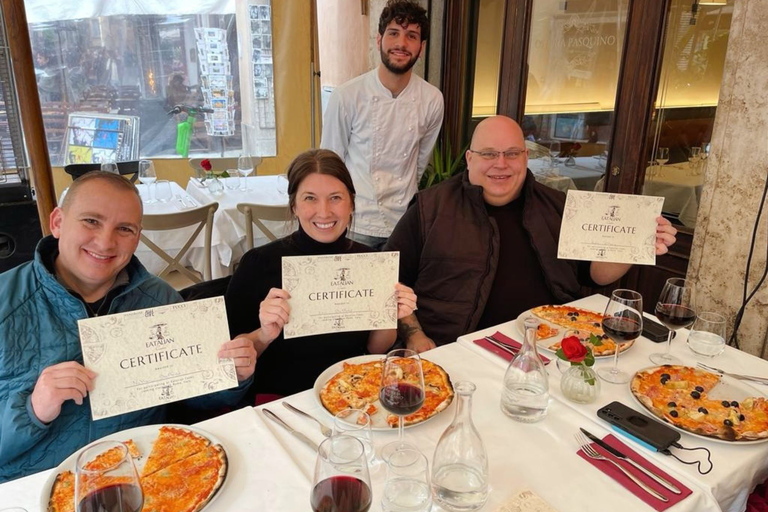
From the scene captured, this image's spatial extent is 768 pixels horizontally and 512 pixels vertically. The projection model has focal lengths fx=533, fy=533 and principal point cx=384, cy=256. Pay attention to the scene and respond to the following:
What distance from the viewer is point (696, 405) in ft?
4.47

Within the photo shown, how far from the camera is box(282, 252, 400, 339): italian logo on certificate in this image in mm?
1462

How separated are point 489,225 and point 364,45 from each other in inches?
117

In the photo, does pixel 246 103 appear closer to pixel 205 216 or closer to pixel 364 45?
pixel 364 45

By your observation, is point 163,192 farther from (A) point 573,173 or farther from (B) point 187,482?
(B) point 187,482

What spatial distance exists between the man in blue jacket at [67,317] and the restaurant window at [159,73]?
4721 mm

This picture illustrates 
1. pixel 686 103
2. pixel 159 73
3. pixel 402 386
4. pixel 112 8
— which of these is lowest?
pixel 402 386

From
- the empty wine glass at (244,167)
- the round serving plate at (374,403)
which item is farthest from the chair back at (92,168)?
the round serving plate at (374,403)

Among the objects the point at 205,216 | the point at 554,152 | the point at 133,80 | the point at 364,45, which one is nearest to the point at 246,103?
the point at 133,80

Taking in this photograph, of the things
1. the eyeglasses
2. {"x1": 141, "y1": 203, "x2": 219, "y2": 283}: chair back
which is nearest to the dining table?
the eyeglasses

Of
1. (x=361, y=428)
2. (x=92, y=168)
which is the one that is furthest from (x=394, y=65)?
(x=92, y=168)

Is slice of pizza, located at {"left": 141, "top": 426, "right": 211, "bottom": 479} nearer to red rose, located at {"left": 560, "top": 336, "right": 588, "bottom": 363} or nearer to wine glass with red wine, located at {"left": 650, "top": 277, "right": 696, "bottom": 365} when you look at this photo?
red rose, located at {"left": 560, "top": 336, "right": 588, "bottom": 363}

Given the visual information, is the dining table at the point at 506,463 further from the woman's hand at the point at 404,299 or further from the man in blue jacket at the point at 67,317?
the woman's hand at the point at 404,299

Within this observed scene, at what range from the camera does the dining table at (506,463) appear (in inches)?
41.8

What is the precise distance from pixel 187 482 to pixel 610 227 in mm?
1487
